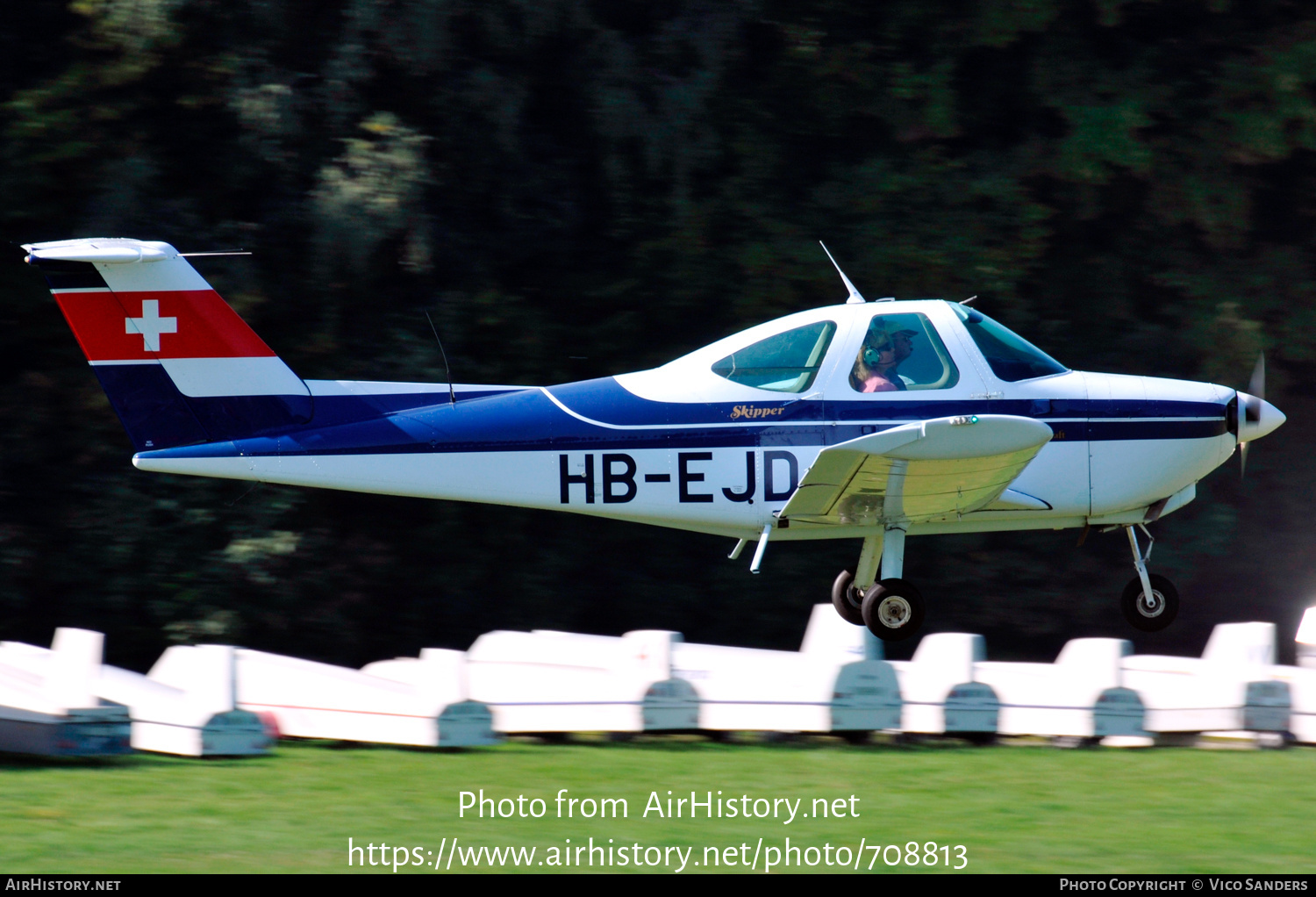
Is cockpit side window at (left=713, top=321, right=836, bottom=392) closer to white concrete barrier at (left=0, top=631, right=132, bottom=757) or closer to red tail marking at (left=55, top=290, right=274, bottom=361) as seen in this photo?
red tail marking at (left=55, top=290, right=274, bottom=361)

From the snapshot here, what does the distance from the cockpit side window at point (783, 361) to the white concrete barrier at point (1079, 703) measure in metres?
2.50

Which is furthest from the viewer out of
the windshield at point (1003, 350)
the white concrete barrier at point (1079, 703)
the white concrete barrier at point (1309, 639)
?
the white concrete barrier at point (1309, 639)

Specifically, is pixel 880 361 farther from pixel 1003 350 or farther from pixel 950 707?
pixel 950 707

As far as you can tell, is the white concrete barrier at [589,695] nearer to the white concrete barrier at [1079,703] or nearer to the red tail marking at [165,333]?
the white concrete barrier at [1079,703]

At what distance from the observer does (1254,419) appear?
31.4ft

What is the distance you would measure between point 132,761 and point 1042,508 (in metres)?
5.89

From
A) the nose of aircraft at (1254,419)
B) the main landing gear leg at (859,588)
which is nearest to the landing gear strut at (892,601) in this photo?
the main landing gear leg at (859,588)

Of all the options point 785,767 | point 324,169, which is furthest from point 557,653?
point 324,169

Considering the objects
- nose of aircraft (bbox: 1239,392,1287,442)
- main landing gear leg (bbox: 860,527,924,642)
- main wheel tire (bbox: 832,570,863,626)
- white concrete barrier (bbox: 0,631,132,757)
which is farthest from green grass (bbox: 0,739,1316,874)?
nose of aircraft (bbox: 1239,392,1287,442)

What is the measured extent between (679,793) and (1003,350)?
11.5 ft

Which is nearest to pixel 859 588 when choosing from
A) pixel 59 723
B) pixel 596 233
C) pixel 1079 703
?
pixel 1079 703

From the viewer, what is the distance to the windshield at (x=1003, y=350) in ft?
30.2

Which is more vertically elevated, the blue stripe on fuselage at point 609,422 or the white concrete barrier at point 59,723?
the blue stripe on fuselage at point 609,422

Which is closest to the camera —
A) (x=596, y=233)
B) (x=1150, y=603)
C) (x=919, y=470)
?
(x=919, y=470)
